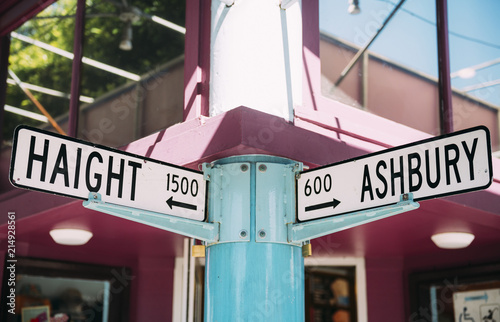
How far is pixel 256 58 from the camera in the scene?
4156mm

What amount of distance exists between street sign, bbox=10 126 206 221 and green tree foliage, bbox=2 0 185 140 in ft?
26.8

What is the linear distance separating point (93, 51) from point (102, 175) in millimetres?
10628

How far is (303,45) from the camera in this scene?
4.42 meters

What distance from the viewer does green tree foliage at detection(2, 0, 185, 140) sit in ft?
39.3

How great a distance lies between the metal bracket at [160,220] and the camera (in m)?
3.17

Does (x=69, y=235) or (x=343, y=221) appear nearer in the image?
(x=343, y=221)

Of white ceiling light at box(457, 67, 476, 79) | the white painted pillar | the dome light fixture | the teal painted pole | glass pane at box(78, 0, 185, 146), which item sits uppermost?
glass pane at box(78, 0, 185, 146)

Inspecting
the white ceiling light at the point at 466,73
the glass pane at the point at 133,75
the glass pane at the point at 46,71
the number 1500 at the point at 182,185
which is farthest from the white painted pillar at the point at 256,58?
the glass pane at the point at 46,71

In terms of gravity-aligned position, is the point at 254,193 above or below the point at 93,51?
below

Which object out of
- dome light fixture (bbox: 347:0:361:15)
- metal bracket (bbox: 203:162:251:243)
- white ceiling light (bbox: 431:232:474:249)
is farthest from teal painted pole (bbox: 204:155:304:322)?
white ceiling light (bbox: 431:232:474:249)

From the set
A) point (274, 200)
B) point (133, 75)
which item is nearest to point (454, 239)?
point (274, 200)

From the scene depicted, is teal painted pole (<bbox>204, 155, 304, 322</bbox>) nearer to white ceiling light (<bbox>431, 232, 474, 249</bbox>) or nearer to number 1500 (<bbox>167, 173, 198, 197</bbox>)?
number 1500 (<bbox>167, 173, 198, 197</bbox>)

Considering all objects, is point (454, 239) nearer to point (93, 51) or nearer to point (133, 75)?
point (133, 75)

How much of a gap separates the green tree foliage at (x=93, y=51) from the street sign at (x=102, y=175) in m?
8.18
